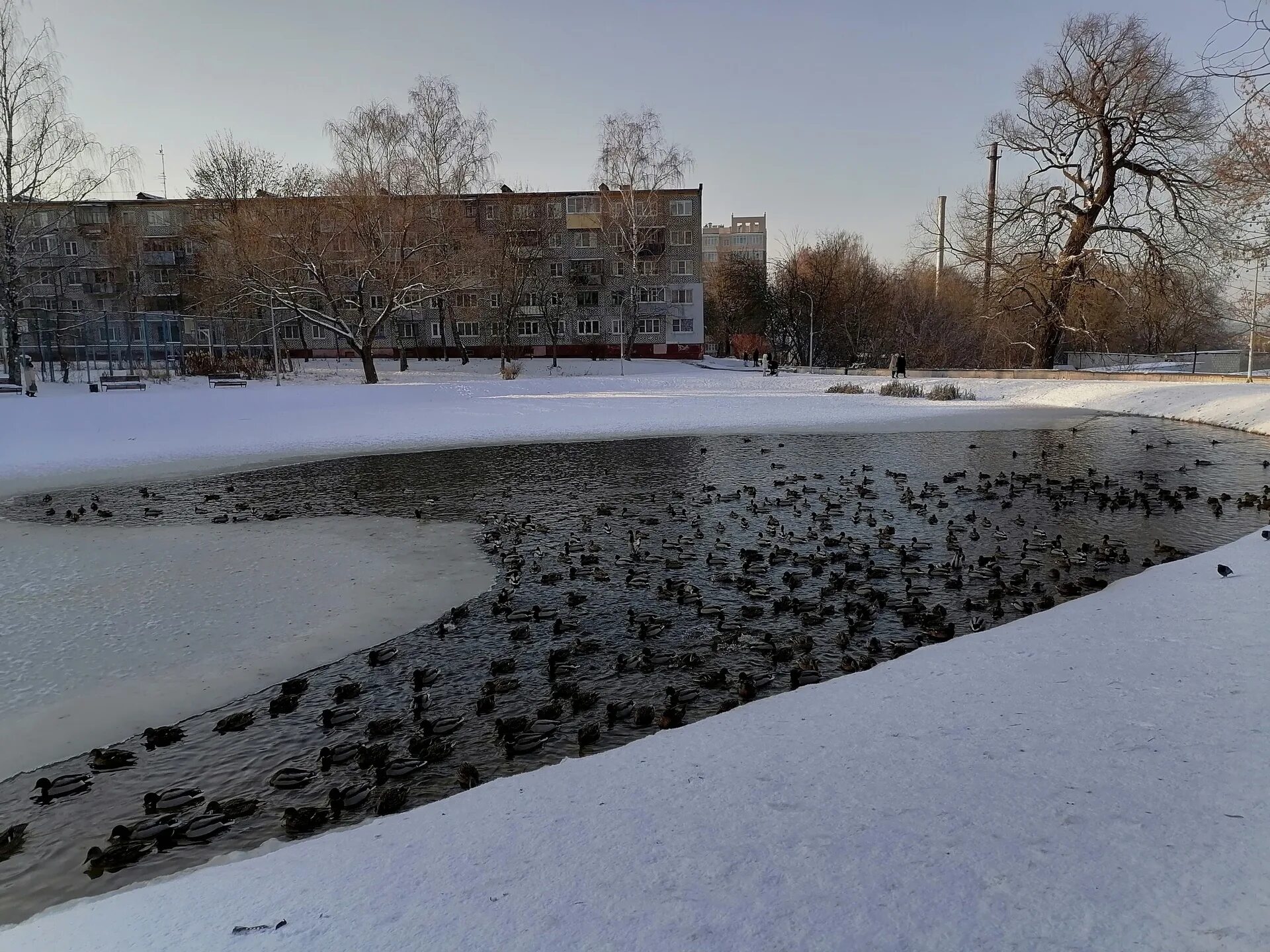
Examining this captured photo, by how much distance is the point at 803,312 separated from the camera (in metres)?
65.8

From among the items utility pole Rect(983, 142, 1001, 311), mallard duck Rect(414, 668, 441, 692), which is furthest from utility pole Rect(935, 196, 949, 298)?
mallard duck Rect(414, 668, 441, 692)

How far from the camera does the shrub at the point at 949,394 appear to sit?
112ft

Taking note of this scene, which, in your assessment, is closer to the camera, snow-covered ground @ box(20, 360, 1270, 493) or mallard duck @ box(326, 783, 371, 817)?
mallard duck @ box(326, 783, 371, 817)

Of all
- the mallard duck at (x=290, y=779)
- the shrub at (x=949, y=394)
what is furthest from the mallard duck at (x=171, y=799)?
the shrub at (x=949, y=394)

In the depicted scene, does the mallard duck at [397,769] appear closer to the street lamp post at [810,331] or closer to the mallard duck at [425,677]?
the mallard duck at [425,677]

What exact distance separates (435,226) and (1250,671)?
42.1 m

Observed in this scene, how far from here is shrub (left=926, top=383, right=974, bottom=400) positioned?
34281 millimetres

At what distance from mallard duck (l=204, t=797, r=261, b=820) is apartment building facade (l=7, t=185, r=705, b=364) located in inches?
2309

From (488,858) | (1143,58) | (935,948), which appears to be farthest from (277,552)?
(1143,58)

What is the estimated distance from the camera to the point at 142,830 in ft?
15.6

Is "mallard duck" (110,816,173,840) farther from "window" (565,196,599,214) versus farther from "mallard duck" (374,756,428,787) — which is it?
"window" (565,196,599,214)

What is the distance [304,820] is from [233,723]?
5.96ft

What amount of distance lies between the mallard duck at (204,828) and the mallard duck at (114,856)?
231 mm

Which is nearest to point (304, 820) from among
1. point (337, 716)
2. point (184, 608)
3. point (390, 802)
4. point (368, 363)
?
point (390, 802)
